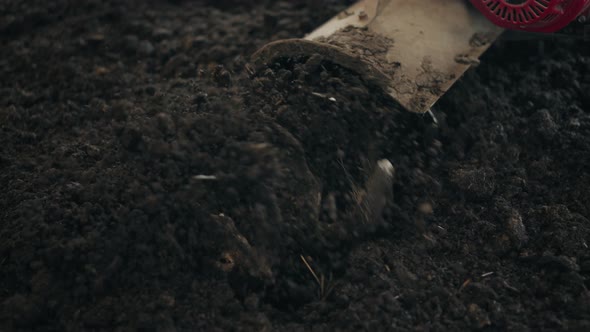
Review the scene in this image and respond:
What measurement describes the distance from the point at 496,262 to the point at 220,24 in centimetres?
148

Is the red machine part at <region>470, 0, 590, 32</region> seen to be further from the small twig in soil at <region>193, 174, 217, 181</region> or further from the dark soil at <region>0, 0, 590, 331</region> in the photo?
the small twig in soil at <region>193, 174, 217, 181</region>

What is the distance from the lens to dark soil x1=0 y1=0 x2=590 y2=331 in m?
A: 1.41

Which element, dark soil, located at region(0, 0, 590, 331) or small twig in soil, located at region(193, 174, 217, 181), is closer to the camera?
dark soil, located at region(0, 0, 590, 331)

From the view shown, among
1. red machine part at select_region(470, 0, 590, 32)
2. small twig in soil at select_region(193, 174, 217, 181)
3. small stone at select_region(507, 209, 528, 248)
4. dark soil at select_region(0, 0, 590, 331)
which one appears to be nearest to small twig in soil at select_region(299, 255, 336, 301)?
dark soil at select_region(0, 0, 590, 331)

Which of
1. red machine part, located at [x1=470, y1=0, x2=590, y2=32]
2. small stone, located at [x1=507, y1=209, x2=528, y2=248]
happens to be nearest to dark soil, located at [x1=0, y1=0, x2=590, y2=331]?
small stone, located at [x1=507, y1=209, x2=528, y2=248]

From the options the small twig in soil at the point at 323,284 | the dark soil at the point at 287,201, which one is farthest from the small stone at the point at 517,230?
the small twig in soil at the point at 323,284

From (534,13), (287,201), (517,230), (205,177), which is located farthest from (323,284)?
(534,13)

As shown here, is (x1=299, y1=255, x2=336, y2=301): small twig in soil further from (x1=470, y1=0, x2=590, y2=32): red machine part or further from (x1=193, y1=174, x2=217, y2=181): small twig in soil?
(x1=470, y1=0, x2=590, y2=32): red machine part

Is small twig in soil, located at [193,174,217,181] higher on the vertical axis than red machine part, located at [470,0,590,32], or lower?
lower

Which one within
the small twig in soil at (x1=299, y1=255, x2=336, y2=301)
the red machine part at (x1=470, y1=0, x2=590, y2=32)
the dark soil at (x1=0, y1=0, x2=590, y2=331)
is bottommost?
the small twig in soil at (x1=299, y1=255, x2=336, y2=301)

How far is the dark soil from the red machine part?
29 centimetres

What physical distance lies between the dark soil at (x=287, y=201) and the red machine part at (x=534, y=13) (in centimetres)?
29

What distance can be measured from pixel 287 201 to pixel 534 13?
0.96 m

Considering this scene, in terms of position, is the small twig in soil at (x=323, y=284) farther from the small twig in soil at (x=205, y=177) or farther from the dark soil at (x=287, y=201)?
the small twig in soil at (x=205, y=177)
